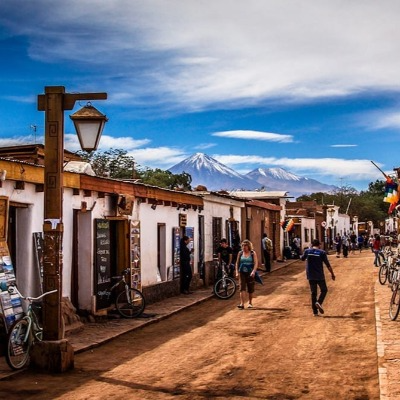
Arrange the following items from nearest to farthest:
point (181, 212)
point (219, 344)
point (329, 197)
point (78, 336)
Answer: point (219, 344) < point (78, 336) < point (181, 212) < point (329, 197)

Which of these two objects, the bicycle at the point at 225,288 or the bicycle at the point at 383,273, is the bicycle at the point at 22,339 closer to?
the bicycle at the point at 225,288

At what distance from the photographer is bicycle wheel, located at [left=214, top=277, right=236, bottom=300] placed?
19.7 meters

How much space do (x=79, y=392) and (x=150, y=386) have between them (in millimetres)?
877

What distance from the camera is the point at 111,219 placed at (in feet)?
51.4

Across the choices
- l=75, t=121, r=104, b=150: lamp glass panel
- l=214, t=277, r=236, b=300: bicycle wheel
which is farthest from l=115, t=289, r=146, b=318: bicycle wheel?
l=75, t=121, r=104, b=150: lamp glass panel

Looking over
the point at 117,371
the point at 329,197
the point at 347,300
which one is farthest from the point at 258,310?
the point at 329,197

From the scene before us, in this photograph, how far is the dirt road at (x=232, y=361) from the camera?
837 cm

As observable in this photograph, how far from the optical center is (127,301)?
15.4 meters

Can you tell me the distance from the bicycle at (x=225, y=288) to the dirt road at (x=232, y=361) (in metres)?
3.13

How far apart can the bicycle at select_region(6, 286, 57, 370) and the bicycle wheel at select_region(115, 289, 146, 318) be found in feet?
16.4

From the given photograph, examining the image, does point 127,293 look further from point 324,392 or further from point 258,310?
point 324,392

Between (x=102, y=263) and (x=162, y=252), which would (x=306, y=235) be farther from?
(x=102, y=263)

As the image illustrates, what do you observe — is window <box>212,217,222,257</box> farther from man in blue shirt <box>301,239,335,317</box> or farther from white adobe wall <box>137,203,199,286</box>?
man in blue shirt <box>301,239,335,317</box>

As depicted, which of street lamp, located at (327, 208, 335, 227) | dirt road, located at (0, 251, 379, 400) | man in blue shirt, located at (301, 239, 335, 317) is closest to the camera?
dirt road, located at (0, 251, 379, 400)
